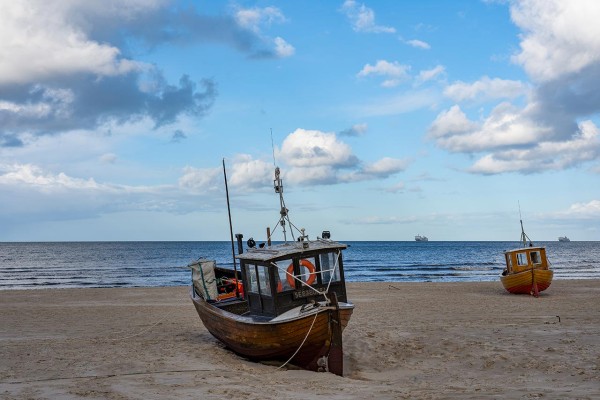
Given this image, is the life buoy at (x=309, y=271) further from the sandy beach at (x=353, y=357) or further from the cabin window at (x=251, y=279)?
the sandy beach at (x=353, y=357)

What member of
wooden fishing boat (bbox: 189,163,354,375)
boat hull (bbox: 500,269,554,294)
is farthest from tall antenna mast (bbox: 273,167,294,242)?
boat hull (bbox: 500,269,554,294)

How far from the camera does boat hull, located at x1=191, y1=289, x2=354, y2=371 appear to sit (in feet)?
40.0

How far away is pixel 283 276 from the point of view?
1348 cm

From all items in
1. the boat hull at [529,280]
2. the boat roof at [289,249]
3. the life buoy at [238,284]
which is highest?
the boat roof at [289,249]

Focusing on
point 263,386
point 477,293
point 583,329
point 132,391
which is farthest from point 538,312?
point 132,391

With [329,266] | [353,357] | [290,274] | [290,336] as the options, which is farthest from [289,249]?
[353,357]

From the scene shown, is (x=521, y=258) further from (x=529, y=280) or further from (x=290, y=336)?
(x=290, y=336)

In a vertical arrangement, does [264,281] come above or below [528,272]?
above

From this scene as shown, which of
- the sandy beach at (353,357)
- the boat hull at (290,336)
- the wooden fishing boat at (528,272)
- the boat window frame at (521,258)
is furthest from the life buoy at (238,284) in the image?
the boat window frame at (521,258)

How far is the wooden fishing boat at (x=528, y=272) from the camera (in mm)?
27953

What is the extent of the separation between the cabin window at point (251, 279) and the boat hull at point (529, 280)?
1857cm

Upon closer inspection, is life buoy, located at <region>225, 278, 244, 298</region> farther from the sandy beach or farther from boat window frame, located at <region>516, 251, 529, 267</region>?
boat window frame, located at <region>516, 251, 529, 267</region>

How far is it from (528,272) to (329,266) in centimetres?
1760

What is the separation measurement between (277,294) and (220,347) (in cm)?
319
